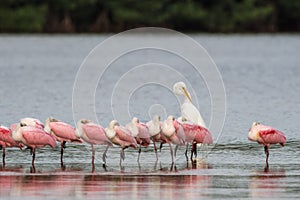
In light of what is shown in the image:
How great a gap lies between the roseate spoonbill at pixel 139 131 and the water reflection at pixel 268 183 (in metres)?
1.92

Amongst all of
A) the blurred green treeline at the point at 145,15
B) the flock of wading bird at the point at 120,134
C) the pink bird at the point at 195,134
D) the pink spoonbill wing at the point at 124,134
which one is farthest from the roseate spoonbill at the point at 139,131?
the blurred green treeline at the point at 145,15

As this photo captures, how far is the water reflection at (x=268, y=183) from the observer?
1378 centimetres

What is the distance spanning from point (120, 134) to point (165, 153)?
1704mm

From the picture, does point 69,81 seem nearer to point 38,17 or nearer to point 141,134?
point 141,134

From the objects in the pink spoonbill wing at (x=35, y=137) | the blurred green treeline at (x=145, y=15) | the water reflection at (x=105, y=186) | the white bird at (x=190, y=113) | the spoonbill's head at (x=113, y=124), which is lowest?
the water reflection at (x=105, y=186)

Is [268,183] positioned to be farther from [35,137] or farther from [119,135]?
[35,137]

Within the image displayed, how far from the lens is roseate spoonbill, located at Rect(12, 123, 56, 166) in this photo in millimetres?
16375

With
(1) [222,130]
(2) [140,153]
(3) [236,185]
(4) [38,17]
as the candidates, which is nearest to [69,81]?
(1) [222,130]

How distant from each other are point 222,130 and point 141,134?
176 inches

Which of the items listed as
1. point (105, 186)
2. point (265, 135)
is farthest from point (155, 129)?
point (105, 186)

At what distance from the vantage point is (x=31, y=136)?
53.7ft

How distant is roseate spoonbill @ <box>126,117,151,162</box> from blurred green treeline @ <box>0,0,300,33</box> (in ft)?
182

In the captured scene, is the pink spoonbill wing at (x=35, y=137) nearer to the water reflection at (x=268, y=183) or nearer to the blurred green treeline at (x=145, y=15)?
the water reflection at (x=268, y=183)

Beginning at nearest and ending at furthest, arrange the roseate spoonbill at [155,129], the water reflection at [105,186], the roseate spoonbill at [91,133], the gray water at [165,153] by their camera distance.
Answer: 1. the water reflection at [105,186]
2. the gray water at [165,153]
3. the roseate spoonbill at [91,133]
4. the roseate spoonbill at [155,129]
